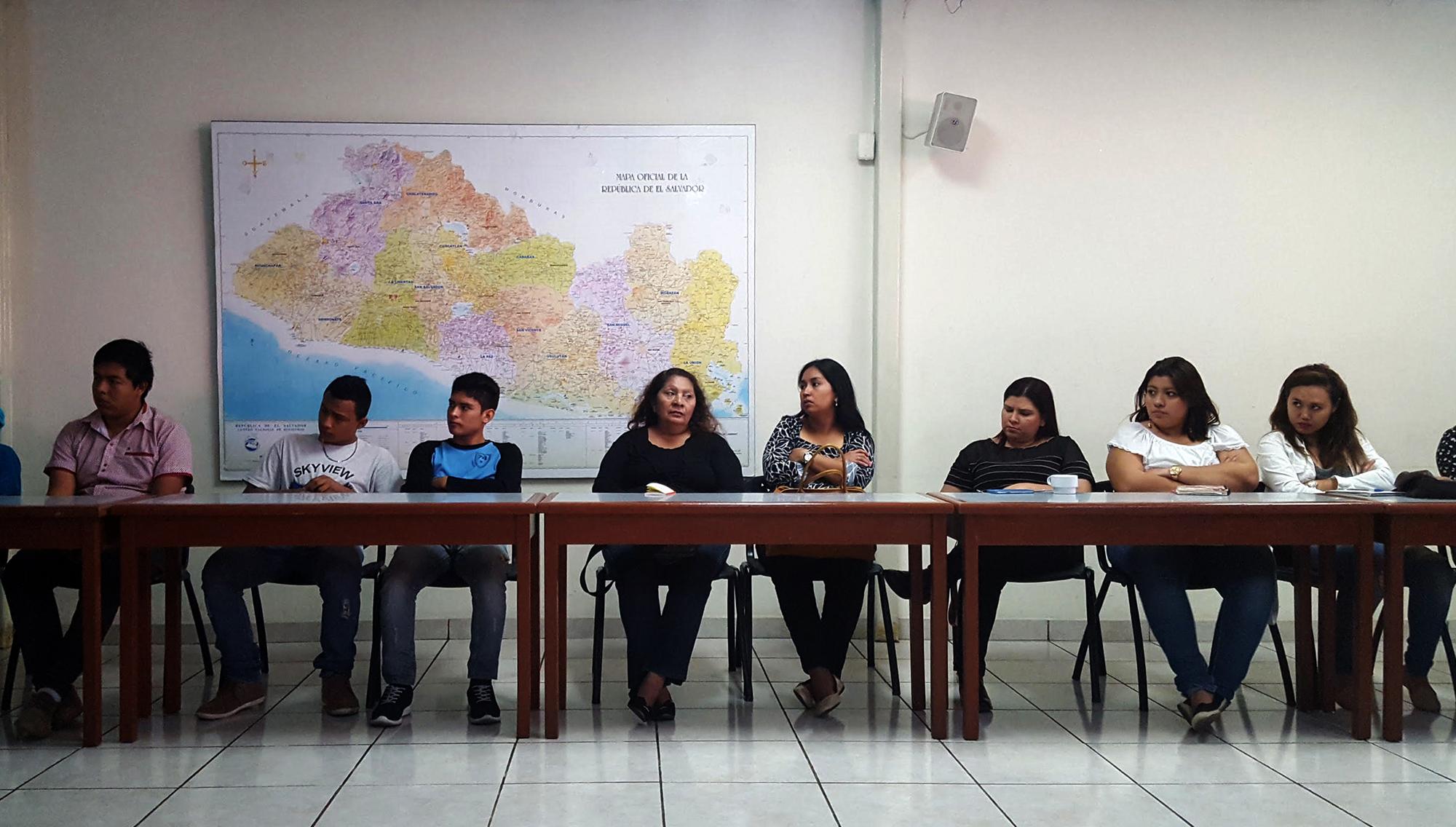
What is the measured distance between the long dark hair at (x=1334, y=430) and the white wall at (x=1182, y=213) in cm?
86

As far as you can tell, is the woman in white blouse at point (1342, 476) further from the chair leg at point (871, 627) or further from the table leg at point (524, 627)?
the table leg at point (524, 627)

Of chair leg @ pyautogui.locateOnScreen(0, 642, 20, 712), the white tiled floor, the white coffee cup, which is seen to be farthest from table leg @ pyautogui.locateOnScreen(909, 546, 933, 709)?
chair leg @ pyautogui.locateOnScreen(0, 642, 20, 712)

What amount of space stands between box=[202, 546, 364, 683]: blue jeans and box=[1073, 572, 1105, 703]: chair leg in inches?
87.8

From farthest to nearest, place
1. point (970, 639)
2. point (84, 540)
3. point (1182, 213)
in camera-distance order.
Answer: point (1182, 213) < point (970, 639) < point (84, 540)

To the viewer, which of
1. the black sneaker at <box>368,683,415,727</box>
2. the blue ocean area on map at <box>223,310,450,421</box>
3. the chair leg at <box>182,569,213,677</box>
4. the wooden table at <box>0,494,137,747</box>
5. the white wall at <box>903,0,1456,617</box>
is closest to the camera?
the wooden table at <box>0,494,137,747</box>

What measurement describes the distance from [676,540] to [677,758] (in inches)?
22.0

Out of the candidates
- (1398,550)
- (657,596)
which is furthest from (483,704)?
(1398,550)

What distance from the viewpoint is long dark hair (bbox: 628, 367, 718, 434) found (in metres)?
3.70

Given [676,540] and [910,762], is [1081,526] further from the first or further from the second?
[676,540]

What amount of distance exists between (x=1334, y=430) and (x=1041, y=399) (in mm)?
967

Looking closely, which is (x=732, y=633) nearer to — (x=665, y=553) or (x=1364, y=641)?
(x=665, y=553)

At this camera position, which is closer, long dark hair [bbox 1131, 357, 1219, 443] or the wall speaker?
long dark hair [bbox 1131, 357, 1219, 443]

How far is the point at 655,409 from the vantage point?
3.75m

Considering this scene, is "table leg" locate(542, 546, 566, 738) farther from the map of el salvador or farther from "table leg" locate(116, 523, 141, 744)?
the map of el salvador
